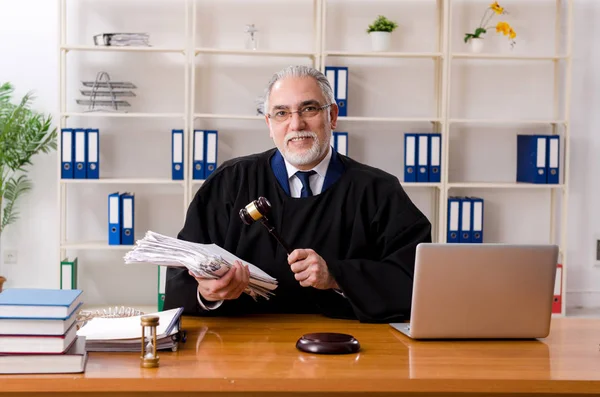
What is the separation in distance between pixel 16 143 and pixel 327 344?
335 cm

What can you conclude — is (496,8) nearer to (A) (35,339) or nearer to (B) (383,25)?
(B) (383,25)

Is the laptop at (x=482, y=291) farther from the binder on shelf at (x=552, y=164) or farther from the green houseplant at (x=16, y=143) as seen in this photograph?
the green houseplant at (x=16, y=143)

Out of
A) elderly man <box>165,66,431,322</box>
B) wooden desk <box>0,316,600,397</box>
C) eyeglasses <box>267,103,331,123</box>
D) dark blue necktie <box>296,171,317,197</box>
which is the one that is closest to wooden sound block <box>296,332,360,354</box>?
wooden desk <box>0,316,600,397</box>

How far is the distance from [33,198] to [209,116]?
1.23 metres

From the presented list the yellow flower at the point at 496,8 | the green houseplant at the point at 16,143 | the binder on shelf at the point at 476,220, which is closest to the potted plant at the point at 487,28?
the yellow flower at the point at 496,8

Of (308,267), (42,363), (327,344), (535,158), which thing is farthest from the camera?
(535,158)

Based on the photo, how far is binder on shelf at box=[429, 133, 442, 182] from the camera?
465cm

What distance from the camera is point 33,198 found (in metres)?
4.81

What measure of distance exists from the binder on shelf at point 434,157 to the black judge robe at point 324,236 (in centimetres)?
212

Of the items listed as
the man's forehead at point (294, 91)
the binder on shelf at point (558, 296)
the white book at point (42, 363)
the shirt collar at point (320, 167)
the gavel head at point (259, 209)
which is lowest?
the binder on shelf at point (558, 296)

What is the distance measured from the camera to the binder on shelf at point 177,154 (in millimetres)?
4547

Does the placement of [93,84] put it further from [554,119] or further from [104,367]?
[104,367]

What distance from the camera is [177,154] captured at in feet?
15.0

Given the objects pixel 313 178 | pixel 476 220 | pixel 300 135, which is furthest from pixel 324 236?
pixel 476 220
